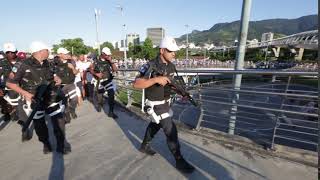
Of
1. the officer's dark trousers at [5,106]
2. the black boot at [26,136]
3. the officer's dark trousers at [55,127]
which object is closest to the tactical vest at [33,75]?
the officer's dark trousers at [55,127]

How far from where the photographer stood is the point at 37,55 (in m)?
5.09

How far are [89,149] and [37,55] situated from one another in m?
1.87

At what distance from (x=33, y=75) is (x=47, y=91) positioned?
0.33 meters

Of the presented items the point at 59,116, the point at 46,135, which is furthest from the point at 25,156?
the point at 59,116

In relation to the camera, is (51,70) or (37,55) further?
(51,70)

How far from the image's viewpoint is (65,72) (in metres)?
8.14

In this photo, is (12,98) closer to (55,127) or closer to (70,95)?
(70,95)

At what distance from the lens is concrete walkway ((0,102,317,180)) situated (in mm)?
4484

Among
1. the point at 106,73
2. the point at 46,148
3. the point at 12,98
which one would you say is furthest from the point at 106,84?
the point at 46,148

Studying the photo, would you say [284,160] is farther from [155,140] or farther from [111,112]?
[111,112]

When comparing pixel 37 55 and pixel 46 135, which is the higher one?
pixel 37 55

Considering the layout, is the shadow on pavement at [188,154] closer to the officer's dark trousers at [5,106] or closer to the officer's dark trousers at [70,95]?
the officer's dark trousers at [70,95]

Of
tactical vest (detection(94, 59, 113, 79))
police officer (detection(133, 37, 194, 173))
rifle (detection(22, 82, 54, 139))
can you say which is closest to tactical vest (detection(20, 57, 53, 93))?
rifle (detection(22, 82, 54, 139))

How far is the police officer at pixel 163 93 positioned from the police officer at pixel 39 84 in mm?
1661
